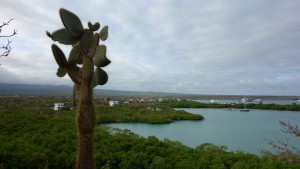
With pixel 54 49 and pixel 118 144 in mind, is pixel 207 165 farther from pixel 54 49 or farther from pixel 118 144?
pixel 54 49

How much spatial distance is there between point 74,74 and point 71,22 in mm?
470

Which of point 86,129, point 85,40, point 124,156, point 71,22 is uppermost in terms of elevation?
point 71,22

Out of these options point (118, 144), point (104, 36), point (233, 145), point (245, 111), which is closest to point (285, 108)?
point (245, 111)

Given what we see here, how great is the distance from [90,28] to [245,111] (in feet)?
237

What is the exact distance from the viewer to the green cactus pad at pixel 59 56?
8.38 ft

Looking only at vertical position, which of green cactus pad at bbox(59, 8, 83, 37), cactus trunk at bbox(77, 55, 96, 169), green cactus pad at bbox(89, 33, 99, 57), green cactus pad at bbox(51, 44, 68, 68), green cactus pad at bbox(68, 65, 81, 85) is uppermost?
green cactus pad at bbox(59, 8, 83, 37)

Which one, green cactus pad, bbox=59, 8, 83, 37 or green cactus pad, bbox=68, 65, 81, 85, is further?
green cactus pad, bbox=68, 65, 81, 85

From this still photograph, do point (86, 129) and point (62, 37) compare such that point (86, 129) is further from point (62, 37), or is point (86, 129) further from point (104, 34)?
point (104, 34)

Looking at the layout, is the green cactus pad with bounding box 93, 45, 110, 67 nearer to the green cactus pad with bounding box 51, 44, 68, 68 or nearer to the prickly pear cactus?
the prickly pear cactus

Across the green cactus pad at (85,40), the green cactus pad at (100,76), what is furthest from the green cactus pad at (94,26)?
the green cactus pad at (100,76)

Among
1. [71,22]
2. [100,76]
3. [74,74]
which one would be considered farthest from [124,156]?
[71,22]

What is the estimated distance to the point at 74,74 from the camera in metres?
2.60

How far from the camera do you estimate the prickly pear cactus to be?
2316 mm

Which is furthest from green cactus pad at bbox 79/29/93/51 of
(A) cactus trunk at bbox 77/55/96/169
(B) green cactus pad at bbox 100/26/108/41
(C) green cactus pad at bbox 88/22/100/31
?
(B) green cactus pad at bbox 100/26/108/41
